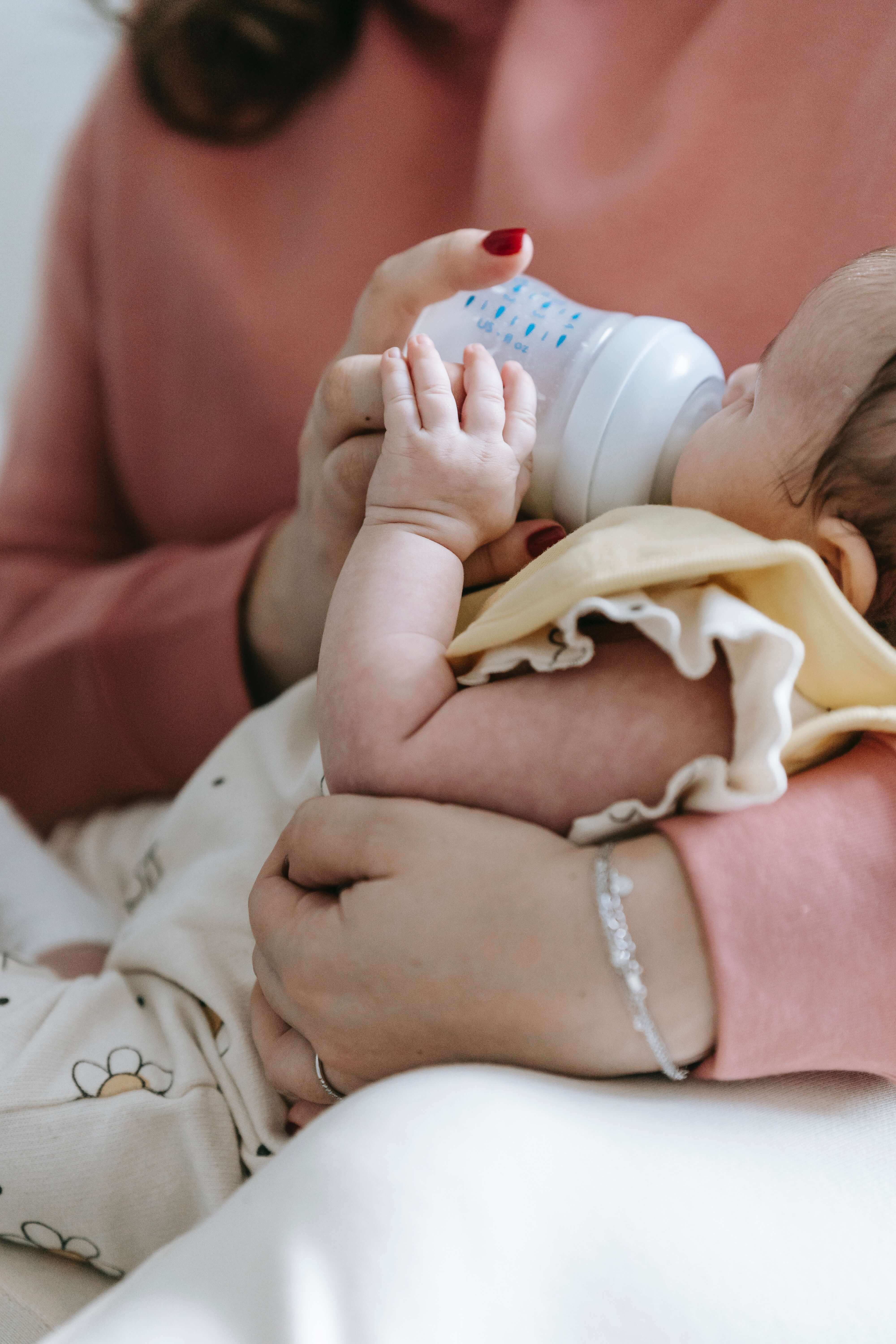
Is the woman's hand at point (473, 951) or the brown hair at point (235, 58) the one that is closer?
the woman's hand at point (473, 951)

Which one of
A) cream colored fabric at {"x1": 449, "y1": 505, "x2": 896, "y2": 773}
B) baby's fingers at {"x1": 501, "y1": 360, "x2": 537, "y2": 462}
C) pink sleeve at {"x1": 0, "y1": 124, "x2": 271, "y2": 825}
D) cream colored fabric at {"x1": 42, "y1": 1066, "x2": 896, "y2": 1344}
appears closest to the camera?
cream colored fabric at {"x1": 42, "y1": 1066, "x2": 896, "y2": 1344}

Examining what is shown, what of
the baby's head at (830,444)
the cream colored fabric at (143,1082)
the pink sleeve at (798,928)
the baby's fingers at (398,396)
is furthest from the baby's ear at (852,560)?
the cream colored fabric at (143,1082)

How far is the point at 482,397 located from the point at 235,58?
2.11 ft

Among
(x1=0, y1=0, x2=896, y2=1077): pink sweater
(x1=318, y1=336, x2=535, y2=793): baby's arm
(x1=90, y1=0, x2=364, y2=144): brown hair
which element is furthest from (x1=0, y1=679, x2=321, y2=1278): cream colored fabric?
(x1=90, y1=0, x2=364, y2=144): brown hair

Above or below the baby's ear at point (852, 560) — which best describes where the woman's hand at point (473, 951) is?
below

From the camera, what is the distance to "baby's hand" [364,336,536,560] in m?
0.54

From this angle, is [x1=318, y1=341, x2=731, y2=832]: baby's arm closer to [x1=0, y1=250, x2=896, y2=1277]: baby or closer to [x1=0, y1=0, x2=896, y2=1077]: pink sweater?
[x1=0, y1=250, x2=896, y2=1277]: baby

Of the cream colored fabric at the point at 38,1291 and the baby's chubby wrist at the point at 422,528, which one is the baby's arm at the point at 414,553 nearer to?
the baby's chubby wrist at the point at 422,528

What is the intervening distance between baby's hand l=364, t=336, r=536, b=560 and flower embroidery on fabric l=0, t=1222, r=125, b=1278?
41 centimetres

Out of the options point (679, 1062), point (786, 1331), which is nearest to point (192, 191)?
point (679, 1062)

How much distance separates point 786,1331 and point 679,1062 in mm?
103

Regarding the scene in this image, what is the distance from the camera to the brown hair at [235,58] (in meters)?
0.94

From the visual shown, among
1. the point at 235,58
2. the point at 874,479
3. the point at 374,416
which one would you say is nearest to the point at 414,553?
the point at 374,416

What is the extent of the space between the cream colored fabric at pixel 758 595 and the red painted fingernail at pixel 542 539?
9cm
